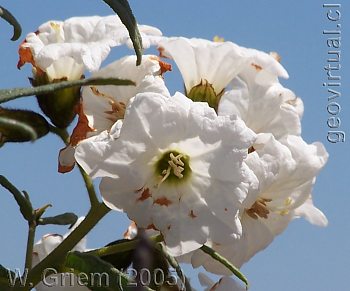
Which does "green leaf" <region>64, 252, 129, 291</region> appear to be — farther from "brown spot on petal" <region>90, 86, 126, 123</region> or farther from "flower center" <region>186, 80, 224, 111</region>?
"flower center" <region>186, 80, 224, 111</region>

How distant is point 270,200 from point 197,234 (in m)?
0.25

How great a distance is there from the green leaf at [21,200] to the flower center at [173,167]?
0.32 meters

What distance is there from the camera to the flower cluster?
1.48m

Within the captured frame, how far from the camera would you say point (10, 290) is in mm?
1470

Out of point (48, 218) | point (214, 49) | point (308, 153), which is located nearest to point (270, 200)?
point (308, 153)

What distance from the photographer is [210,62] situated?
5.77ft

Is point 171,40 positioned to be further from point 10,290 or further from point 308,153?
point 10,290

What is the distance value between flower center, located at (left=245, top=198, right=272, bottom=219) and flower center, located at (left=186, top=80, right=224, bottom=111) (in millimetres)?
238

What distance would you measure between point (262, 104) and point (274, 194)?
202mm

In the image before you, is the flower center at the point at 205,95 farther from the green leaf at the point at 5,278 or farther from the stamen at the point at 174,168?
the green leaf at the point at 5,278

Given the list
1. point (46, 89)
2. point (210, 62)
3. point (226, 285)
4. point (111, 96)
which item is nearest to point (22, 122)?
point (46, 89)

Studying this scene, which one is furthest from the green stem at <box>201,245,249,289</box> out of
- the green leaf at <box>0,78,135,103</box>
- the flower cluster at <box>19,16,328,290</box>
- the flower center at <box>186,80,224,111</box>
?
the green leaf at <box>0,78,135,103</box>

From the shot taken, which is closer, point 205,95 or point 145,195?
point 145,195

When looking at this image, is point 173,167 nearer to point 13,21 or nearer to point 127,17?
point 127,17
